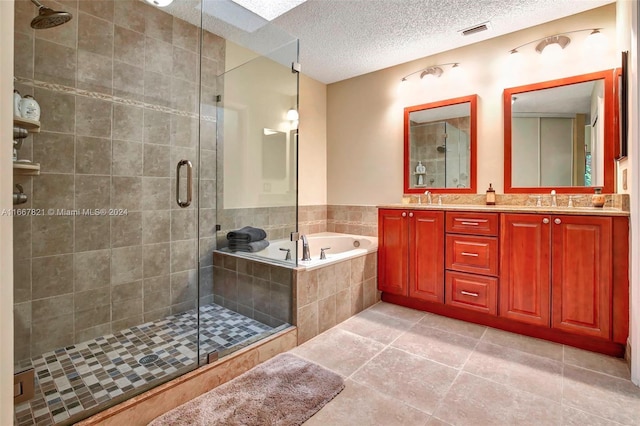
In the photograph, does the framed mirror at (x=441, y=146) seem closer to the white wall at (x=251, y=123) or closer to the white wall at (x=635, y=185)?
the white wall at (x=635, y=185)

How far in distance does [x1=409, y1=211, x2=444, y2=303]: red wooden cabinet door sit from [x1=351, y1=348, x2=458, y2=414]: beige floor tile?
0.80 m

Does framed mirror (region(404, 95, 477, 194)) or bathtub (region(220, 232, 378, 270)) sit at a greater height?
framed mirror (region(404, 95, 477, 194))

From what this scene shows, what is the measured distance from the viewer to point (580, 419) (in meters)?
1.47

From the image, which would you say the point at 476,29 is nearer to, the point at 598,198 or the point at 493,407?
the point at 598,198

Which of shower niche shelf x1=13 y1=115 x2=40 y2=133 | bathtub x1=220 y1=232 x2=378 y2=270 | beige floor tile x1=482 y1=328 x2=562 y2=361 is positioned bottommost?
beige floor tile x1=482 y1=328 x2=562 y2=361

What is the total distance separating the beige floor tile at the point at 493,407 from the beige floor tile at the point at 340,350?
0.55 metres

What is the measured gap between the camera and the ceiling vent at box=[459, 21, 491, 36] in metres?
2.60

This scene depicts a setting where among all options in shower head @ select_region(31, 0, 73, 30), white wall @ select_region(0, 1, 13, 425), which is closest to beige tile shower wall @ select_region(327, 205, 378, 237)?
→ shower head @ select_region(31, 0, 73, 30)

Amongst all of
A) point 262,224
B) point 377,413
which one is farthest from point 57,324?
point 377,413

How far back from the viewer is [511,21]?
2.55 meters

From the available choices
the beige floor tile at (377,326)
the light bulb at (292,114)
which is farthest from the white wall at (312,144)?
the beige floor tile at (377,326)

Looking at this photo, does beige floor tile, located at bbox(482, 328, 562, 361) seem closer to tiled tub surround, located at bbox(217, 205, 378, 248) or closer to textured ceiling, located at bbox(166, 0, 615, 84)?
tiled tub surround, located at bbox(217, 205, 378, 248)

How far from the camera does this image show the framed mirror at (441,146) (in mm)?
2996

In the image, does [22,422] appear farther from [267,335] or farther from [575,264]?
[575,264]
